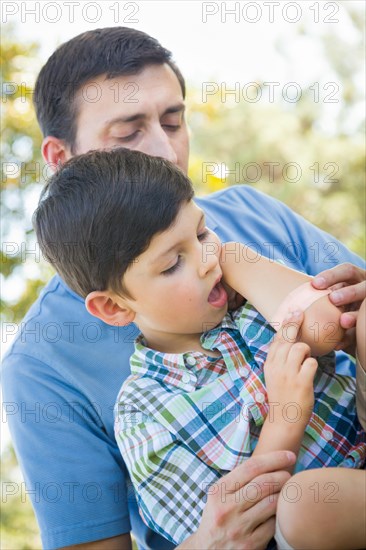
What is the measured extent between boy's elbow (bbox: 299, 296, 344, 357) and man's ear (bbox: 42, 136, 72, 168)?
3.12ft

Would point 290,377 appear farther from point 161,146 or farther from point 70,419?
point 161,146

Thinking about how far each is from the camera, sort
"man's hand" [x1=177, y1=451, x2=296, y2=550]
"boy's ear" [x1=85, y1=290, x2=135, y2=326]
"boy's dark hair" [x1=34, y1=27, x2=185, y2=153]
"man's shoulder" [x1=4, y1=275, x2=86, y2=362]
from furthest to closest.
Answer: "boy's dark hair" [x1=34, y1=27, x2=185, y2=153]
"man's shoulder" [x1=4, y1=275, x2=86, y2=362]
"boy's ear" [x1=85, y1=290, x2=135, y2=326]
"man's hand" [x1=177, y1=451, x2=296, y2=550]

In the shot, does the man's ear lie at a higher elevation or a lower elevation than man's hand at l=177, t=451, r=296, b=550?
higher

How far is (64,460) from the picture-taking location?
1796 millimetres

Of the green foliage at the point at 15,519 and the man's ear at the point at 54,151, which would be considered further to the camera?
the green foliage at the point at 15,519

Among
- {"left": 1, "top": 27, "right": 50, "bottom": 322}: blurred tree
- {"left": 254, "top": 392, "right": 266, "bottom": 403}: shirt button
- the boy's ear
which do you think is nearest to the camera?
{"left": 254, "top": 392, "right": 266, "bottom": 403}: shirt button

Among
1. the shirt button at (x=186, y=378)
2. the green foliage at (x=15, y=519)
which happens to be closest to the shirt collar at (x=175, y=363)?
the shirt button at (x=186, y=378)

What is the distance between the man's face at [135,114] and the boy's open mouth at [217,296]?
1.47 ft

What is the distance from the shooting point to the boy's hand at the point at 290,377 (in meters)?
1.41

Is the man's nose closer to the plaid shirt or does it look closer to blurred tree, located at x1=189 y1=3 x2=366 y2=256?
the plaid shirt

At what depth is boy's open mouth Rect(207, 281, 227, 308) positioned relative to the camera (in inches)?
62.6

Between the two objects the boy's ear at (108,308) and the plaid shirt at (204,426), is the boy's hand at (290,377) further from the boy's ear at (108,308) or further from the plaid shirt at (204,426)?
the boy's ear at (108,308)

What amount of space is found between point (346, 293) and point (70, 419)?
736 mm

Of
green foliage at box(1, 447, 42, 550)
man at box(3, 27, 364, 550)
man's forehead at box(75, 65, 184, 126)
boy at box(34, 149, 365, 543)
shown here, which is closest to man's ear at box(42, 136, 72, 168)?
man at box(3, 27, 364, 550)
